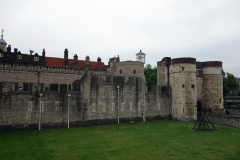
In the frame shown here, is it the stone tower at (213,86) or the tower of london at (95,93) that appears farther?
the stone tower at (213,86)

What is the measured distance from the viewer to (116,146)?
53.1ft

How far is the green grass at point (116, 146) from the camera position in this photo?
44.8 feet

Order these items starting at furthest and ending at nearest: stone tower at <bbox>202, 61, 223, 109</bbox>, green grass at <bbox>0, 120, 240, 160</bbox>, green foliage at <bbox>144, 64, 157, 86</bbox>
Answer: green foliage at <bbox>144, 64, 157, 86</bbox>, stone tower at <bbox>202, 61, 223, 109</bbox>, green grass at <bbox>0, 120, 240, 160</bbox>

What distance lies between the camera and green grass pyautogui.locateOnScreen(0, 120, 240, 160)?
13.7 metres

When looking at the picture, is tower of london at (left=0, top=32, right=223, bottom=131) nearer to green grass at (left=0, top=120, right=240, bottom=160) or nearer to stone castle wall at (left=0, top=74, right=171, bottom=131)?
stone castle wall at (left=0, top=74, right=171, bottom=131)

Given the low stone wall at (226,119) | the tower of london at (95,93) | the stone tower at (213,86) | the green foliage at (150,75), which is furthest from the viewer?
the green foliage at (150,75)

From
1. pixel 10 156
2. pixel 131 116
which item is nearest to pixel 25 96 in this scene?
pixel 10 156

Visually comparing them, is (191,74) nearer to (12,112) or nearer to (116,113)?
(116,113)

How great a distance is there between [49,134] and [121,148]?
337 inches

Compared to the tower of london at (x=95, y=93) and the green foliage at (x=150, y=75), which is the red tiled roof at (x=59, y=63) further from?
the green foliage at (x=150, y=75)

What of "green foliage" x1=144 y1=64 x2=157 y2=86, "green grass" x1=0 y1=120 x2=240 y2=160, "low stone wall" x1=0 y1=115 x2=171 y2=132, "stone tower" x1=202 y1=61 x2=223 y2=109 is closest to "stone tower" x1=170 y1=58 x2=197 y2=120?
"low stone wall" x1=0 y1=115 x2=171 y2=132

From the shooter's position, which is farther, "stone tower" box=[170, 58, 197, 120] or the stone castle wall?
"stone tower" box=[170, 58, 197, 120]

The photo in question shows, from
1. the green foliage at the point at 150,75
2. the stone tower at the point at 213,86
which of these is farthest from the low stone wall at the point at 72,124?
the green foliage at the point at 150,75

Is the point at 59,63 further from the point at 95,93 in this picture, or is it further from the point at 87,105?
the point at 87,105
